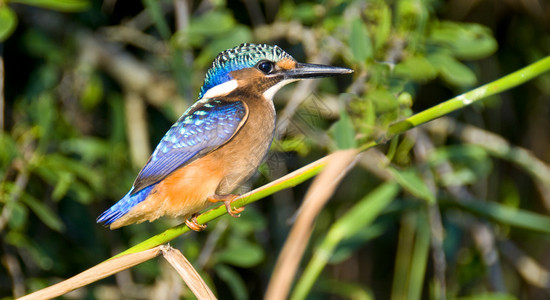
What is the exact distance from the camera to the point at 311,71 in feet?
5.76

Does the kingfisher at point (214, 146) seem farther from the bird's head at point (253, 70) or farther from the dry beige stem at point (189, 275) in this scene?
the dry beige stem at point (189, 275)

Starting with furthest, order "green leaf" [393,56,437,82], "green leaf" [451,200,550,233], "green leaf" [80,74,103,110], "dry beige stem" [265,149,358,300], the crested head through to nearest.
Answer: "green leaf" [80,74,103,110] < "green leaf" [451,200,550,233] < "green leaf" [393,56,437,82] < the crested head < "dry beige stem" [265,149,358,300]

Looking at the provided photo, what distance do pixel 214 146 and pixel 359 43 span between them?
2.29 ft

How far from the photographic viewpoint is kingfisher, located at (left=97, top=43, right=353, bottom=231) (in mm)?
1732

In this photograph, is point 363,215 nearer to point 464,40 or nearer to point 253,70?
point 464,40

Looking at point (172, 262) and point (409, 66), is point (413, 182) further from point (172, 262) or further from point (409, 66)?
point (172, 262)

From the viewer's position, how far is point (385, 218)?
3.28 metres

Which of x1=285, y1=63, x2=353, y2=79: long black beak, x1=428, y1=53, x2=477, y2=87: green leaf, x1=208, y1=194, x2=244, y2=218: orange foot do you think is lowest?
x1=428, y1=53, x2=477, y2=87: green leaf

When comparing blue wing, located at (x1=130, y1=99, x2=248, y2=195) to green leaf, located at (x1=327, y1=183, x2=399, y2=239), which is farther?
green leaf, located at (x1=327, y1=183, x2=399, y2=239)

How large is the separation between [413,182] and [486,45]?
88cm

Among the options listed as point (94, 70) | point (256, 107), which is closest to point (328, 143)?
point (256, 107)

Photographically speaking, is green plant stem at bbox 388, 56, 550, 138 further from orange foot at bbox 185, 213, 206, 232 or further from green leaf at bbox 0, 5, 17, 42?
green leaf at bbox 0, 5, 17, 42

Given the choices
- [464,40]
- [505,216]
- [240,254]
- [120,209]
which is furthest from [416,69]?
[120,209]

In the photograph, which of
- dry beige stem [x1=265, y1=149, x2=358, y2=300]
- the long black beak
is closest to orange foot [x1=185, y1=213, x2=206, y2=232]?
dry beige stem [x1=265, y1=149, x2=358, y2=300]
